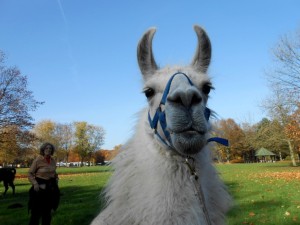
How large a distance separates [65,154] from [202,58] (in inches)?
3083

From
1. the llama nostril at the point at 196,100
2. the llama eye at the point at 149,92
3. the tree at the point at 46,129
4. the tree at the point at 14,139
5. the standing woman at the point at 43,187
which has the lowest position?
the standing woman at the point at 43,187

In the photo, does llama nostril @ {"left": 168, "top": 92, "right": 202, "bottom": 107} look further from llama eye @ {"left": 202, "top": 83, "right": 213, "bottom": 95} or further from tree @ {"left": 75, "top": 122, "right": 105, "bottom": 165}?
tree @ {"left": 75, "top": 122, "right": 105, "bottom": 165}

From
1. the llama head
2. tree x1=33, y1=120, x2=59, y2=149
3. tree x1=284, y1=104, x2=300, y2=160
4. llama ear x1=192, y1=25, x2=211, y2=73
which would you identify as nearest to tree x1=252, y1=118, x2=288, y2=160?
tree x1=284, y1=104, x2=300, y2=160

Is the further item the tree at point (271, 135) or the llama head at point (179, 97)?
the tree at point (271, 135)

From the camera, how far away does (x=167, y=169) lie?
2367 millimetres

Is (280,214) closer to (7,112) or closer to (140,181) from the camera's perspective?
(140,181)

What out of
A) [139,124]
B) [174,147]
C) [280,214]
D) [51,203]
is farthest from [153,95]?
[280,214]

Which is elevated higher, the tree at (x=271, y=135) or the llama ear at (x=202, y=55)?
the tree at (x=271, y=135)

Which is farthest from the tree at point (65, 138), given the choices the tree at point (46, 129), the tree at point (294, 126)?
the tree at point (294, 126)

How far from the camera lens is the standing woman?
6570 mm

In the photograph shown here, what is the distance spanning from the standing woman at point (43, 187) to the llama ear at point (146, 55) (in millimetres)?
4506

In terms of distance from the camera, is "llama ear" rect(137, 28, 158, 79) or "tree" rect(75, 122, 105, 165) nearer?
"llama ear" rect(137, 28, 158, 79)

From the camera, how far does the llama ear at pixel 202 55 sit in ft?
9.39

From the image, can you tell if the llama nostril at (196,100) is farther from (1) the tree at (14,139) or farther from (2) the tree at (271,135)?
(2) the tree at (271,135)
